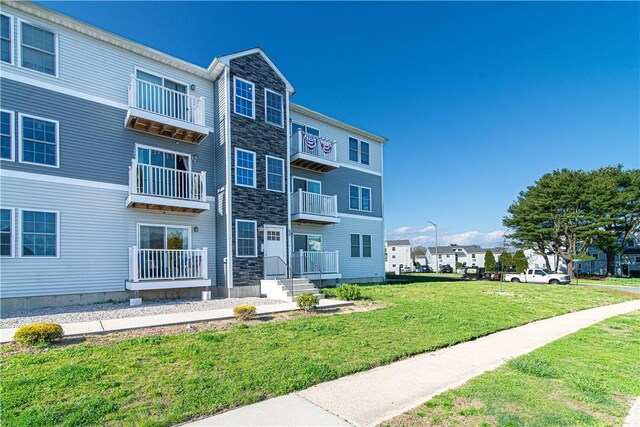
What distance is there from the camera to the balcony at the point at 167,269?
37.7 ft

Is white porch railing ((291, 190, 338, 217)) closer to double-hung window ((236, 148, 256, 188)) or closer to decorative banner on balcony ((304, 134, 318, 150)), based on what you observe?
decorative banner on balcony ((304, 134, 318, 150))

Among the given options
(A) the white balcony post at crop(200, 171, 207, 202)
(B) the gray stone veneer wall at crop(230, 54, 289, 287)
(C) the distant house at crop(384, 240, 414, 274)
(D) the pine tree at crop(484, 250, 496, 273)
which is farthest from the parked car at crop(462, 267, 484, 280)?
(C) the distant house at crop(384, 240, 414, 274)

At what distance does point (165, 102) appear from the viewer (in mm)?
13062

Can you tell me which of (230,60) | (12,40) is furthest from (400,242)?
(12,40)

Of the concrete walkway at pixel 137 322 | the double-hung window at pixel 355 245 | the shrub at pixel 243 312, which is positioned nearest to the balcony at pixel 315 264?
the double-hung window at pixel 355 245

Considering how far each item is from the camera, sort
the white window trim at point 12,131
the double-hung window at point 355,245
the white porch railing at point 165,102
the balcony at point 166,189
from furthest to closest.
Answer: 1. the double-hung window at point 355,245
2. the white porch railing at point 165,102
3. the balcony at point 166,189
4. the white window trim at point 12,131

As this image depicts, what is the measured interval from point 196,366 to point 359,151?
711 inches

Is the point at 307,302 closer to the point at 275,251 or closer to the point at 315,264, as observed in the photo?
the point at 275,251

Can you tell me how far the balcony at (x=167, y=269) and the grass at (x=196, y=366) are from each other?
5393 mm

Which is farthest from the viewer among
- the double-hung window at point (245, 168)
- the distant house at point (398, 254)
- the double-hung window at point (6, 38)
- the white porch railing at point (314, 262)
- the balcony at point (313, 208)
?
the distant house at point (398, 254)

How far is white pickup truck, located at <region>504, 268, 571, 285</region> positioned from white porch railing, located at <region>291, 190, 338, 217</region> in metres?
22.6

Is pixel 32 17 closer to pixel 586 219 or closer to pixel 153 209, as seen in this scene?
pixel 153 209

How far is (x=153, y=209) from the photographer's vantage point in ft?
41.4

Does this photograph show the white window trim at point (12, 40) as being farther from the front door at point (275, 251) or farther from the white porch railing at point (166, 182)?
the front door at point (275, 251)
